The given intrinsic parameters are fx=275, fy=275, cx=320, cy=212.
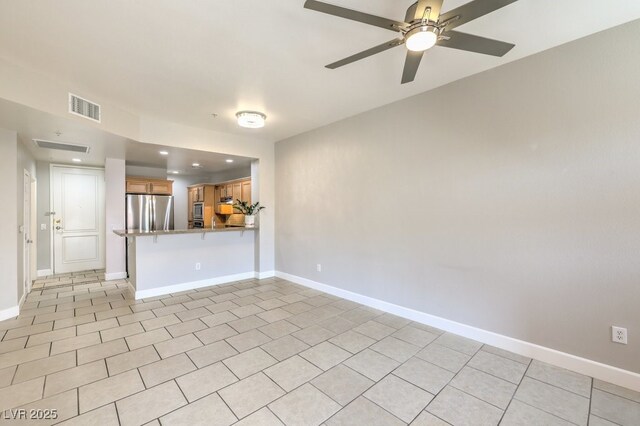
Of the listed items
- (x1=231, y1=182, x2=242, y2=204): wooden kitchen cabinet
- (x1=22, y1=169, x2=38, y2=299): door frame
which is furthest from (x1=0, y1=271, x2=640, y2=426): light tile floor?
(x1=231, y1=182, x2=242, y2=204): wooden kitchen cabinet

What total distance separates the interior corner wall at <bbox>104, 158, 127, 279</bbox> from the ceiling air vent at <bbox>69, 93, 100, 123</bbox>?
2383 mm

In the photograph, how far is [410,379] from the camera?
7.30 ft

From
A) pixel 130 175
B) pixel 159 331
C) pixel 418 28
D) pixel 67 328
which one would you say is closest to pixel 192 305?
pixel 159 331

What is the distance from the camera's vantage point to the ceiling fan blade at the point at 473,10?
4.83ft

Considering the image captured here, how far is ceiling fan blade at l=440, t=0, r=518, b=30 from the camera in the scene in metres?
1.47

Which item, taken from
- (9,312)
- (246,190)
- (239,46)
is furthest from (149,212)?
(239,46)

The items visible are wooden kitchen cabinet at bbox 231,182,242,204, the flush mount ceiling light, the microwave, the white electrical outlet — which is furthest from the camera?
the microwave

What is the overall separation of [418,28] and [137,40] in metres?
2.17

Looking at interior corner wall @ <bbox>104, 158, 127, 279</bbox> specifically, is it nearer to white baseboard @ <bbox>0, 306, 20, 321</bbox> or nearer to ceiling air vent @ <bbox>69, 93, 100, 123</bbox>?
white baseboard @ <bbox>0, 306, 20, 321</bbox>

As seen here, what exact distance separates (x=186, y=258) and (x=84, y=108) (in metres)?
2.53

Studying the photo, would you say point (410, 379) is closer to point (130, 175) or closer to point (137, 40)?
point (137, 40)

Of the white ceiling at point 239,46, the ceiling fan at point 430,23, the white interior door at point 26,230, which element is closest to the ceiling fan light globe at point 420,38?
the ceiling fan at point 430,23

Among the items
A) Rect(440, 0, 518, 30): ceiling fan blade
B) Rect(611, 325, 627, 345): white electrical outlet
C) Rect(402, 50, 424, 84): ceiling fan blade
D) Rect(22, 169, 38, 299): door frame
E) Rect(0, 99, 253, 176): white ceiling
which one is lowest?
Rect(611, 325, 627, 345): white electrical outlet

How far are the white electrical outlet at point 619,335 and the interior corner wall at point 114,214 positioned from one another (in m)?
7.02
